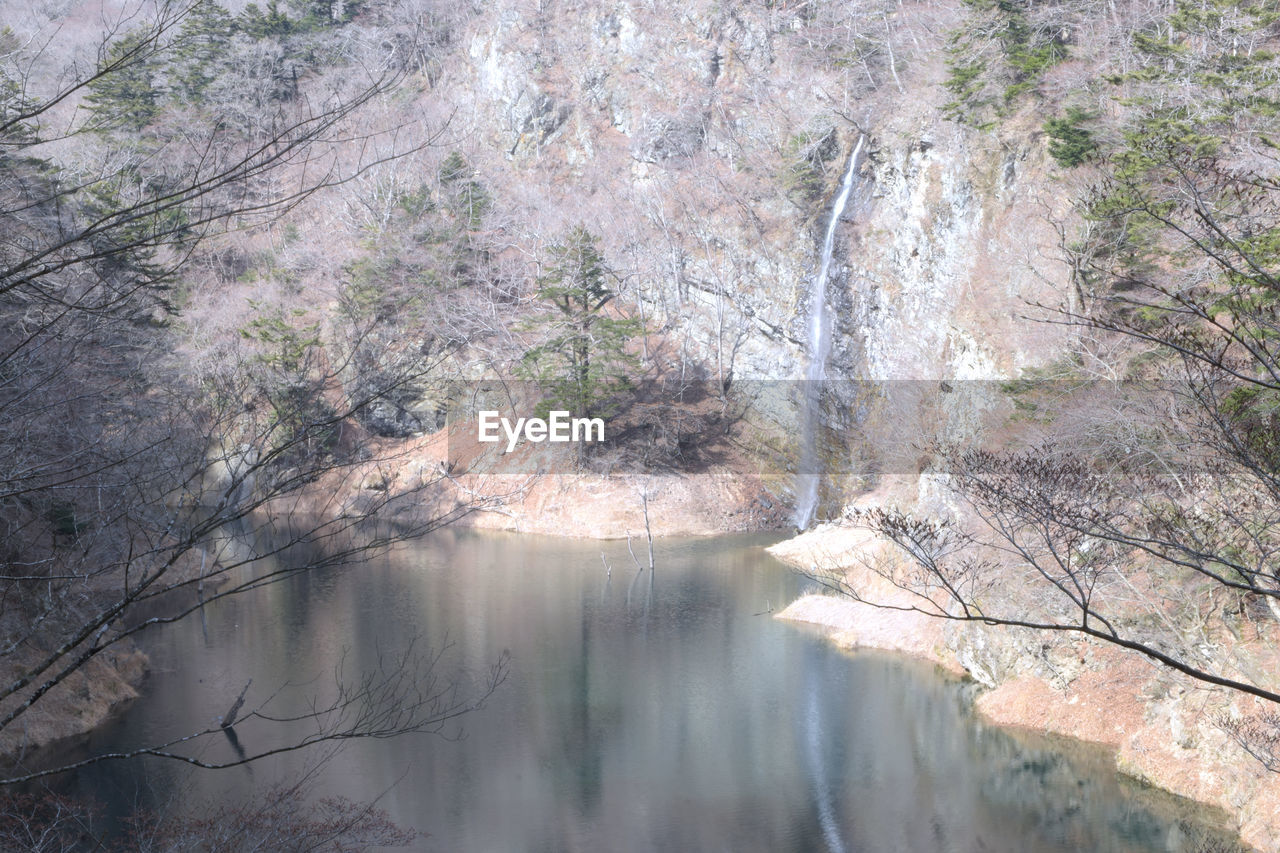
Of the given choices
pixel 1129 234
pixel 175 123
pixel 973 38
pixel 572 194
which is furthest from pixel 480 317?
pixel 1129 234

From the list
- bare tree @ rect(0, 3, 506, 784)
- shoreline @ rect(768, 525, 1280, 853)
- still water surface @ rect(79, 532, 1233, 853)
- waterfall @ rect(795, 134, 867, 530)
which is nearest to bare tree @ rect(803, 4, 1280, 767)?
shoreline @ rect(768, 525, 1280, 853)

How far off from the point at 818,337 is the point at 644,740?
22006mm

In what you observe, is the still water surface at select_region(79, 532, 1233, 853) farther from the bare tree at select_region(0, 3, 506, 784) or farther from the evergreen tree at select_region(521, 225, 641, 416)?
the evergreen tree at select_region(521, 225, 641, 416)

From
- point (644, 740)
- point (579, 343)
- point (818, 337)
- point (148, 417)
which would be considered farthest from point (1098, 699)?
point (579, 343)

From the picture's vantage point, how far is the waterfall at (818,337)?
35250 mm

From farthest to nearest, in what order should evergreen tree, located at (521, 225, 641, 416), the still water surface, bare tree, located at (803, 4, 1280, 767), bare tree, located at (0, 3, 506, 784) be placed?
evergreen tree, located at (521, 225, 641, 416)
the still water surface
bare tree, located at (803, 4, 1280, 767)
bare tree, located at (0, 3, 506, 784)

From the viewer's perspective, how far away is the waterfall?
35250mm

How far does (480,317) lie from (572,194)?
383 inches

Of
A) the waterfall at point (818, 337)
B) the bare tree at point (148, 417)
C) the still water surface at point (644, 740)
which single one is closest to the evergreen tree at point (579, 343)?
the bare tree at point (148, 417)

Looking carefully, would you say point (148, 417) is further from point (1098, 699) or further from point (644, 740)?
point (1098, 699)

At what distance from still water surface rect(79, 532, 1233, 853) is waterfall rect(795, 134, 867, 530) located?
→ 955 centimetres

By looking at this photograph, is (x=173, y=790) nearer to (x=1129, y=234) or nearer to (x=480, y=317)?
(x=1129, y=234)

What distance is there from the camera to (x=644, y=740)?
17.4 m

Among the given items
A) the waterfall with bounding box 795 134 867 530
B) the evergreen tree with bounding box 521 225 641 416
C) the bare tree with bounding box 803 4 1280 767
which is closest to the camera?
the bare tree with bounding box 803 4 1280 767
